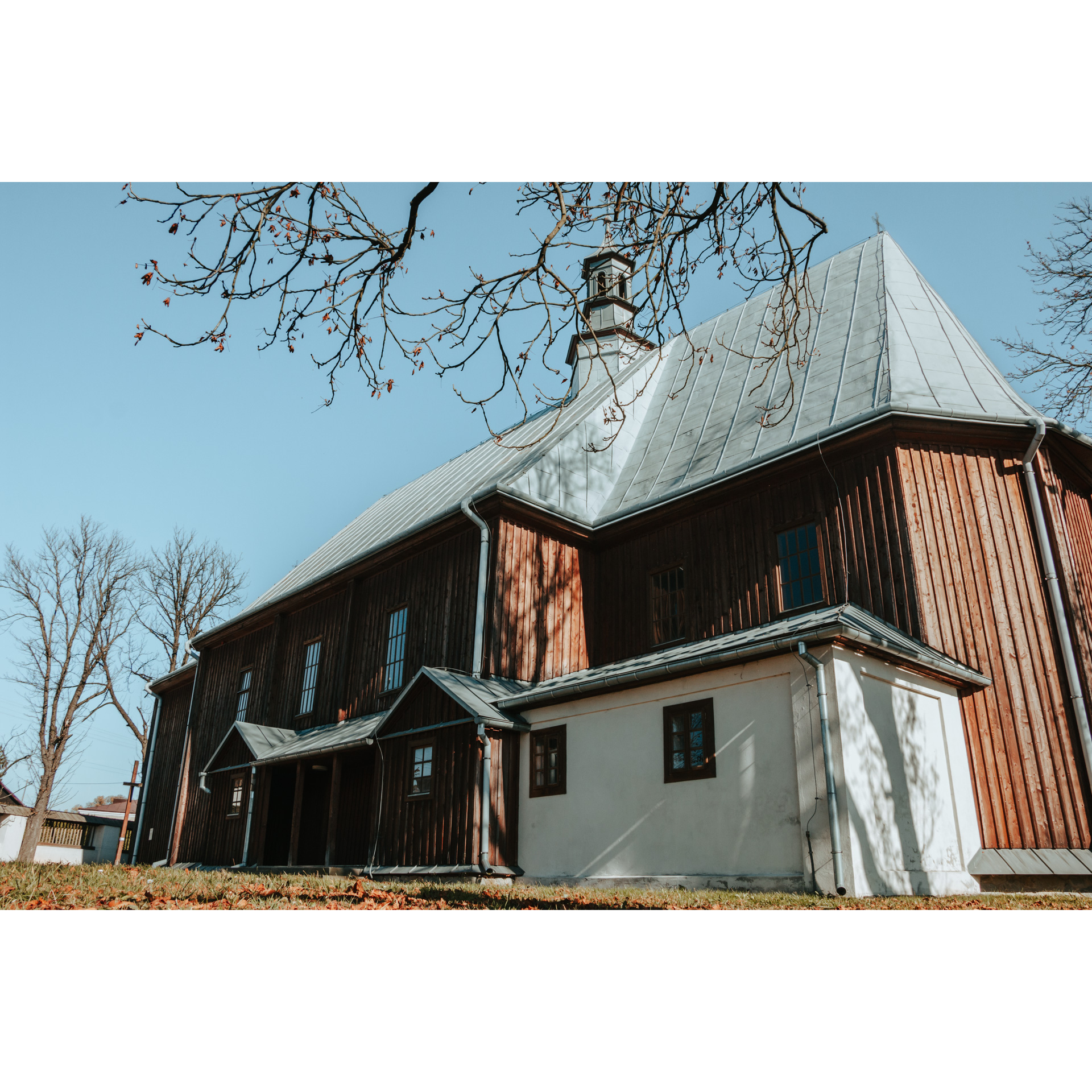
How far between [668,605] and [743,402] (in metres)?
4.08

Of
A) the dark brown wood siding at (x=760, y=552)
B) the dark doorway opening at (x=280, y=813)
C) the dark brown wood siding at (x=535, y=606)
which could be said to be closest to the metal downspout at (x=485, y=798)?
the dark brown wood siding at (x=535, y=606)

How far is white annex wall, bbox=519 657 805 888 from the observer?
32.2ft

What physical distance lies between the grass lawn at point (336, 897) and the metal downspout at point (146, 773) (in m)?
16.5

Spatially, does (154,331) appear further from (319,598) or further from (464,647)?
(319,598)

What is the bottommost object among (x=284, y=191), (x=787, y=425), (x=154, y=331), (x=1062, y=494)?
(x=154, y=331)

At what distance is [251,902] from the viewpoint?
661cm

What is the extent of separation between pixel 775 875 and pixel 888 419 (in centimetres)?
648

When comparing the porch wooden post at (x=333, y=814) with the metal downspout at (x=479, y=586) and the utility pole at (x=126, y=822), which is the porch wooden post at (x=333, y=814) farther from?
the utility pole at (x=126, y=822)

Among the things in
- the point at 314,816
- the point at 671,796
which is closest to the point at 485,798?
the point at 671,796

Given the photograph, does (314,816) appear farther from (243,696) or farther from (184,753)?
(184,753)

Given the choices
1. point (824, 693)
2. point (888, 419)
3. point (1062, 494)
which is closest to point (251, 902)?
point (824, 693)

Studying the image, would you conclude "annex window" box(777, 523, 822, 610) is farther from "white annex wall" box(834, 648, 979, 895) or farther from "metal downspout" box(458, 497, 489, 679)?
"metal downspout" box(458, 497, 489, 679)

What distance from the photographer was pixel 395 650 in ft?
55.7

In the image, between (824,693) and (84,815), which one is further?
(84,815)
